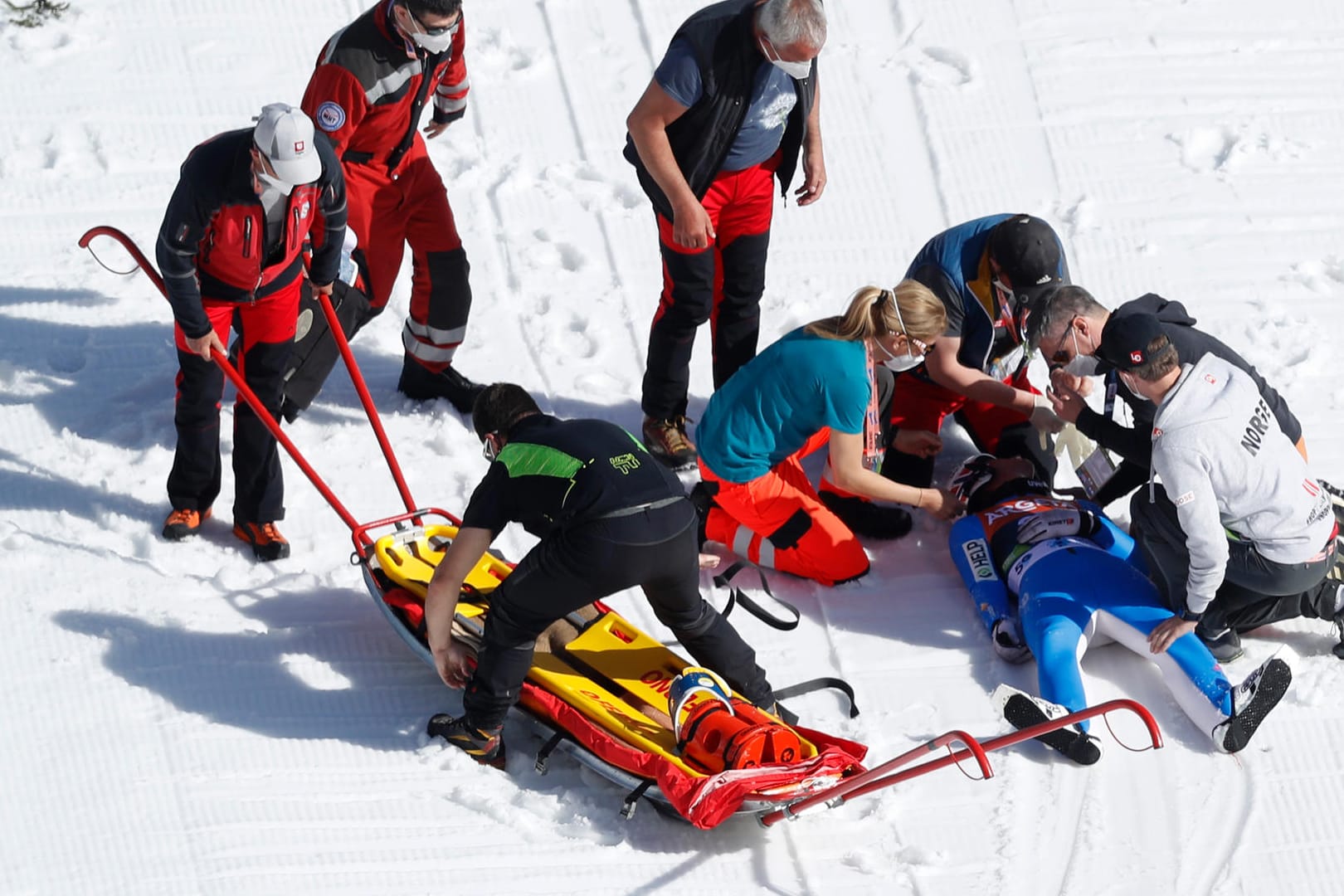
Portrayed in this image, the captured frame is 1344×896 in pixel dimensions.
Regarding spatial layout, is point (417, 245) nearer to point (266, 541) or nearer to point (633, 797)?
point (266, 541)

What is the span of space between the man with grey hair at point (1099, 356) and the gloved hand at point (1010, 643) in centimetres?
73

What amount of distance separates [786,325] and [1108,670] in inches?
94.4

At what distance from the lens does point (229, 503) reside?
655 centimetres

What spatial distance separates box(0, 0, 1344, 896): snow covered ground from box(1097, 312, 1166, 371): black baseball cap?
127 centimetres

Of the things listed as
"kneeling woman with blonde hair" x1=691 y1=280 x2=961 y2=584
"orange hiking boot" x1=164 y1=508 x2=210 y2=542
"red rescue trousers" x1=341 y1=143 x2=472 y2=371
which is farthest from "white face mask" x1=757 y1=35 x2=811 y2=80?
"orange hiking boot" x1=164 y1=508 x2=210 y2=542

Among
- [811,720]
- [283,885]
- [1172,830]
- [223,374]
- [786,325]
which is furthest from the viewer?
[786,325]

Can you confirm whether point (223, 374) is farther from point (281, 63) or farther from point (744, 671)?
point (281, 63)

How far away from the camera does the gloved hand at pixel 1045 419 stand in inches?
253

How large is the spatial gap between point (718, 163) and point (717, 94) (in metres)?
0.29

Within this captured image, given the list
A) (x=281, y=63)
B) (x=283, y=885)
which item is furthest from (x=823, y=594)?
(x=281, y=63)

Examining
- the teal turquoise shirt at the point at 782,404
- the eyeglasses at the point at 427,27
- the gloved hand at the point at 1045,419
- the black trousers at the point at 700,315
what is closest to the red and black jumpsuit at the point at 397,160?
the eyeglasses at the point at 427,27

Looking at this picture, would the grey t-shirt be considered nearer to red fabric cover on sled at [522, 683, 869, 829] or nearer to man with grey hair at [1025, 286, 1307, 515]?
man with grey hair at [1025, 286, 1307, 515]

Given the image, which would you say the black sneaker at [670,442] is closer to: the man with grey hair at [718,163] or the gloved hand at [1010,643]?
the man with grey hair at [718,163]

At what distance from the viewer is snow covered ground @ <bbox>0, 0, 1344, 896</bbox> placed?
519cm
